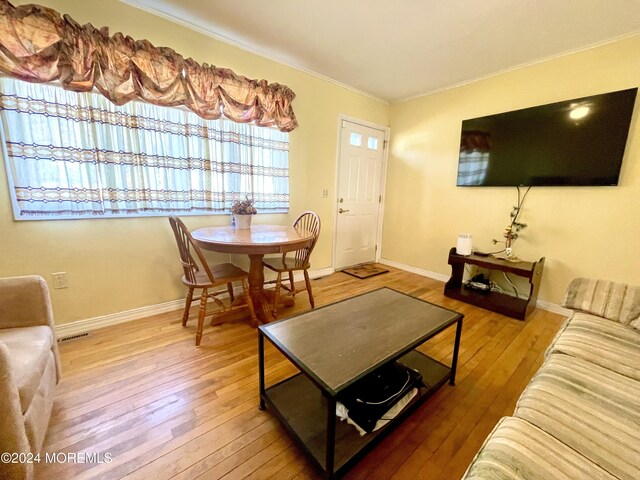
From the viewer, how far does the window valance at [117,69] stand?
1.53m

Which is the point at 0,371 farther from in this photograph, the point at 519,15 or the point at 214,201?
the point at 519,15

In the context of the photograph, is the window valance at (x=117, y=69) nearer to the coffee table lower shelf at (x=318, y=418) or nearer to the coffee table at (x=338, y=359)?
the coffee table at (x=338, y=359)

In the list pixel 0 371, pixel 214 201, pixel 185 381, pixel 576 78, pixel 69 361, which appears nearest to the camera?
pixel 0 371

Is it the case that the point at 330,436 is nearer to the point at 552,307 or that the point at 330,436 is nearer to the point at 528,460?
the point at 528,460

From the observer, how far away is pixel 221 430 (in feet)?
4.00

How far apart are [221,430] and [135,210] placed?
1.77 m

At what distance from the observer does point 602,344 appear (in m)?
1.24

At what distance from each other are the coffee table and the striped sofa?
414mm

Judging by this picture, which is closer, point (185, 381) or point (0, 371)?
point (0, 371)

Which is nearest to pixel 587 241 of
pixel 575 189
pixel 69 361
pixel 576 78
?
pixel 575 189

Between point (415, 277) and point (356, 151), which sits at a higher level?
point (356, 151)

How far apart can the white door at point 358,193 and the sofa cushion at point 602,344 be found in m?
2.52

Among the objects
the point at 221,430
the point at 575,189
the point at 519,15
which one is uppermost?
the point at 519,15

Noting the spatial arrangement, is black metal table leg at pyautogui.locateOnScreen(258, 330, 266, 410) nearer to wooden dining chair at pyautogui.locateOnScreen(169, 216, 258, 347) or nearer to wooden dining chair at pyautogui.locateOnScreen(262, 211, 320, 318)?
wooden dining chair at pyautogui.locateOnScreen(169, 216, 258, 347)
